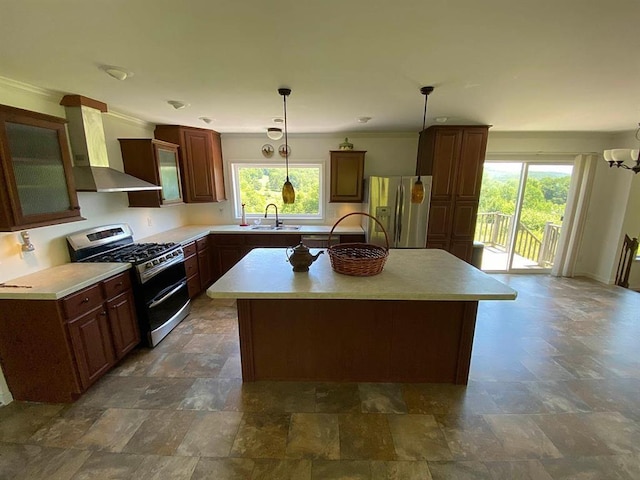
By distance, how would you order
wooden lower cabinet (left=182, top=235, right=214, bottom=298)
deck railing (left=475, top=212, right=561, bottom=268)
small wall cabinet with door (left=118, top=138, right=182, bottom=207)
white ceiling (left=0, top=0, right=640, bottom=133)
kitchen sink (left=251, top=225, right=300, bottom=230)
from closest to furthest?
1. white ceiling (left=0, top=0, right=640, bottom=133)
2. small wall cabinet with door (left=118, top=138, right=182, bottom=207)
3. wooden lower cabinet (left=182, top=235, right=214, bottom=298)
4. kitchen sink (left=251, top=225, right=300, bottom=230)
5. deck railing (left=475, top=212, right=561, bottom=268)

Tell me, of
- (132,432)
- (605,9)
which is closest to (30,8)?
(132,432)

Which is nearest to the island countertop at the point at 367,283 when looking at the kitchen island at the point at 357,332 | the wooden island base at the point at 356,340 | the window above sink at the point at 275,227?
the kitchen island at the point at 357,332

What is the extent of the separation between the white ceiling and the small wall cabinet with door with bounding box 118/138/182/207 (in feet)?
1.93

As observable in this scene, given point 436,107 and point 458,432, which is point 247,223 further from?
point 458,432

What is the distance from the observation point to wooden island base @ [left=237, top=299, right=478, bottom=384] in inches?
84.4

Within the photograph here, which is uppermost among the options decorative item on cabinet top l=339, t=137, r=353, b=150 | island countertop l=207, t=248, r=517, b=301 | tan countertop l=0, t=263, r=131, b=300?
decorative item on cabinet top l=339, t=137, r=353, b=150

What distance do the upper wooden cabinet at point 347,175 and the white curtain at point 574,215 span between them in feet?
12.0

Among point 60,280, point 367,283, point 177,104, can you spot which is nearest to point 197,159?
point 177,104

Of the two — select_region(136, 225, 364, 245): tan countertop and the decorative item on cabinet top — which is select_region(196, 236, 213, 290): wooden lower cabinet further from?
the decorative item on cabinet top

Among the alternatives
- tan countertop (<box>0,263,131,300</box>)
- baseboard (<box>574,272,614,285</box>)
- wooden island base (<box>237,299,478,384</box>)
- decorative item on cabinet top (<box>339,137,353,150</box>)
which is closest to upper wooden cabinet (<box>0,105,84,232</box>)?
tan countertop (<box>0,263,131,300</box>)

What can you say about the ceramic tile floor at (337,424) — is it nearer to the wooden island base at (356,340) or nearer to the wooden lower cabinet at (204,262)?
the wooden island base at (356,340)

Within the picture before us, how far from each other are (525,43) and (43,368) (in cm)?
380

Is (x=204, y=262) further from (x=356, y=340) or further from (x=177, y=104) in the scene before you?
(x=356, y=340)

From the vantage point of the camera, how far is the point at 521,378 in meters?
2.31
